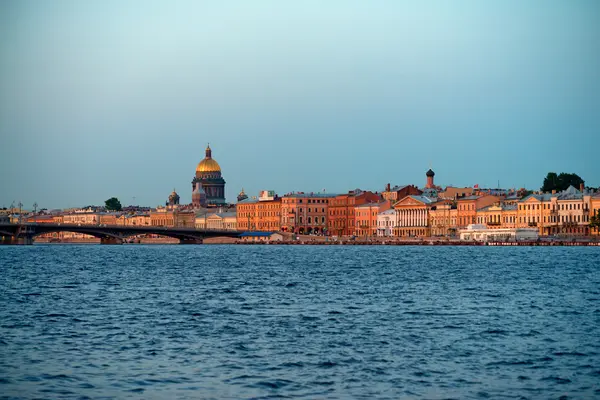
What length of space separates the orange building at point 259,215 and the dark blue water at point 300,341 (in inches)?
4448

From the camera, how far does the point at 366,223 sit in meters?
137

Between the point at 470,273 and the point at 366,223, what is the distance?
9141cm

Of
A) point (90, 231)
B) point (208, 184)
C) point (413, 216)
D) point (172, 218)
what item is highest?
point (208, 184)

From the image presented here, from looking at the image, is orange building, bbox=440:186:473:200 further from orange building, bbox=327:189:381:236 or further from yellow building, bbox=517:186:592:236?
yellow building, bbox=517:186:592:236

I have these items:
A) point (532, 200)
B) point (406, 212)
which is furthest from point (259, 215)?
point (532, 200)

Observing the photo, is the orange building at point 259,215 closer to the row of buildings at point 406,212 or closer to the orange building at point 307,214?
the row of buildings at point 406,212

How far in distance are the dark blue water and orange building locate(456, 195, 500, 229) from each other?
274ft


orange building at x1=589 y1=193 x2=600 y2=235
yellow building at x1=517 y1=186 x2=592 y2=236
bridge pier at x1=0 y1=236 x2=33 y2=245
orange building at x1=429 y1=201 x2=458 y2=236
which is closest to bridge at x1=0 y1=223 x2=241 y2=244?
bridge pier at x1=0 y1=236 x2=33 y2=245

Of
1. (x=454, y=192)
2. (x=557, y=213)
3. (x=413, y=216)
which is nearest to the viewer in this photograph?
(x=557, y=213)

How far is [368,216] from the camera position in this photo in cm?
13625

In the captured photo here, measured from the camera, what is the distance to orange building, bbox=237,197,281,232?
149125 millimetres

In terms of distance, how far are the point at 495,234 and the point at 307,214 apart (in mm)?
40110

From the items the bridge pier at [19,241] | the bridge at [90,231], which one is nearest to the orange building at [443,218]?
the bridge at [90,231]

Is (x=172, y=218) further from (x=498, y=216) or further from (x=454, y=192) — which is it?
(x=498, y=216)
